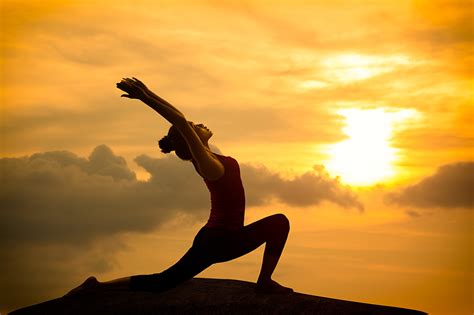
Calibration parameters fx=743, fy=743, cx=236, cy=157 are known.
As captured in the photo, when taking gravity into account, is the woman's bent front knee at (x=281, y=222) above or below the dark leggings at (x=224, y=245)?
above

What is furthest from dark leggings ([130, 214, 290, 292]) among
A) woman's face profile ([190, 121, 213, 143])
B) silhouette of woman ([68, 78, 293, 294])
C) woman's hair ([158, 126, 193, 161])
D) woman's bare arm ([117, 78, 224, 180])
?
woman's face profile ([190, 121, 213, 143])

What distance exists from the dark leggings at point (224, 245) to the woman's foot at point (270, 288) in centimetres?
35

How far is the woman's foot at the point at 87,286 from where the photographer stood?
8.61 meters

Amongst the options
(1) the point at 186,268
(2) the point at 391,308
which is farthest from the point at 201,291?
(2) the point at 391,308

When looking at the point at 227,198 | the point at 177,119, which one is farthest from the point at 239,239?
the point at 177,119

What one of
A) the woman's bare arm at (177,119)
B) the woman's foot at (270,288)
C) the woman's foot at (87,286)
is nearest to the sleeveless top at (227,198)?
the woman's bare arm at (177,119)

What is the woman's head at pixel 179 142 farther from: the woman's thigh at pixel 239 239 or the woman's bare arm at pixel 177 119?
the woman's thigh at pixel 239 239

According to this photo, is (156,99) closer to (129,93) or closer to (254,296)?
(129,93)

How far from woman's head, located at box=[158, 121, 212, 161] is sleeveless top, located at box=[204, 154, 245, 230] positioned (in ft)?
0.96

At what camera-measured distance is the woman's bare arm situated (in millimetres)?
7457

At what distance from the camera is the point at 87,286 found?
28.3 feet

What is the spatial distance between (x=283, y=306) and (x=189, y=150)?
1956mm

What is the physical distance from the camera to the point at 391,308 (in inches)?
316

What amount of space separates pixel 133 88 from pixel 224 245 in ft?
6.41
